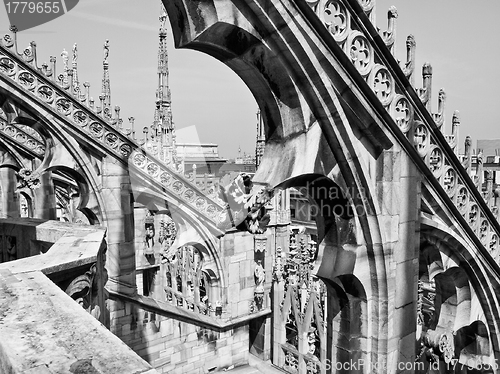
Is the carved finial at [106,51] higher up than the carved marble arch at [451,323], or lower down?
higher up

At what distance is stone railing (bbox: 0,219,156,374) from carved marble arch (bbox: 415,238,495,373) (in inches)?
133

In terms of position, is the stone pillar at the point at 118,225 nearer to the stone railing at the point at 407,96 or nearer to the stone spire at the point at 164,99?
the stone railing at the point at 407,96

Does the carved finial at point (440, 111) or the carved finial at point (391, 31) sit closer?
the carved finial at point (391, 31)

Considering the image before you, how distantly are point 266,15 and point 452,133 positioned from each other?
2.54 metres

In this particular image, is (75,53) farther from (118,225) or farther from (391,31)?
(391,31)

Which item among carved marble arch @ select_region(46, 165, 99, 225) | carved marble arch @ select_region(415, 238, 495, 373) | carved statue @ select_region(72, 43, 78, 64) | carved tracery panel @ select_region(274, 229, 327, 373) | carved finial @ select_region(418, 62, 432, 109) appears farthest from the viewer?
carved statue @ select_region(72, 43, 78, 64)

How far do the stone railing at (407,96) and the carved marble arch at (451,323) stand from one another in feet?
1.57

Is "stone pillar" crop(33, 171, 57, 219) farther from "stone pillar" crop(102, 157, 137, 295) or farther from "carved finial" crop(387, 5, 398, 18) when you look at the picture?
"carved finial" crop(387, 5, 398, 18)

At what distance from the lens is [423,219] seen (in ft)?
13.7

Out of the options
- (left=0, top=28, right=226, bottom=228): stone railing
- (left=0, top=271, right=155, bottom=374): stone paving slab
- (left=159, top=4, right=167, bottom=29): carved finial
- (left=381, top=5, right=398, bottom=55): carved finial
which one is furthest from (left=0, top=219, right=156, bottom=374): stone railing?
(left=159, top=4, right=167, bottom=29): carved finial

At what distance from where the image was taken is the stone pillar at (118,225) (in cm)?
954

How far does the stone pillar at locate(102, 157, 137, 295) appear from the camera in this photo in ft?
31.3

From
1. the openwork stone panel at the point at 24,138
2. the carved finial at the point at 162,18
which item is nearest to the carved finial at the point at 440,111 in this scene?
the openwork stone panel at the point at 24,138

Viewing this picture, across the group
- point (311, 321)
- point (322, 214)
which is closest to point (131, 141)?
point (311, 321)
